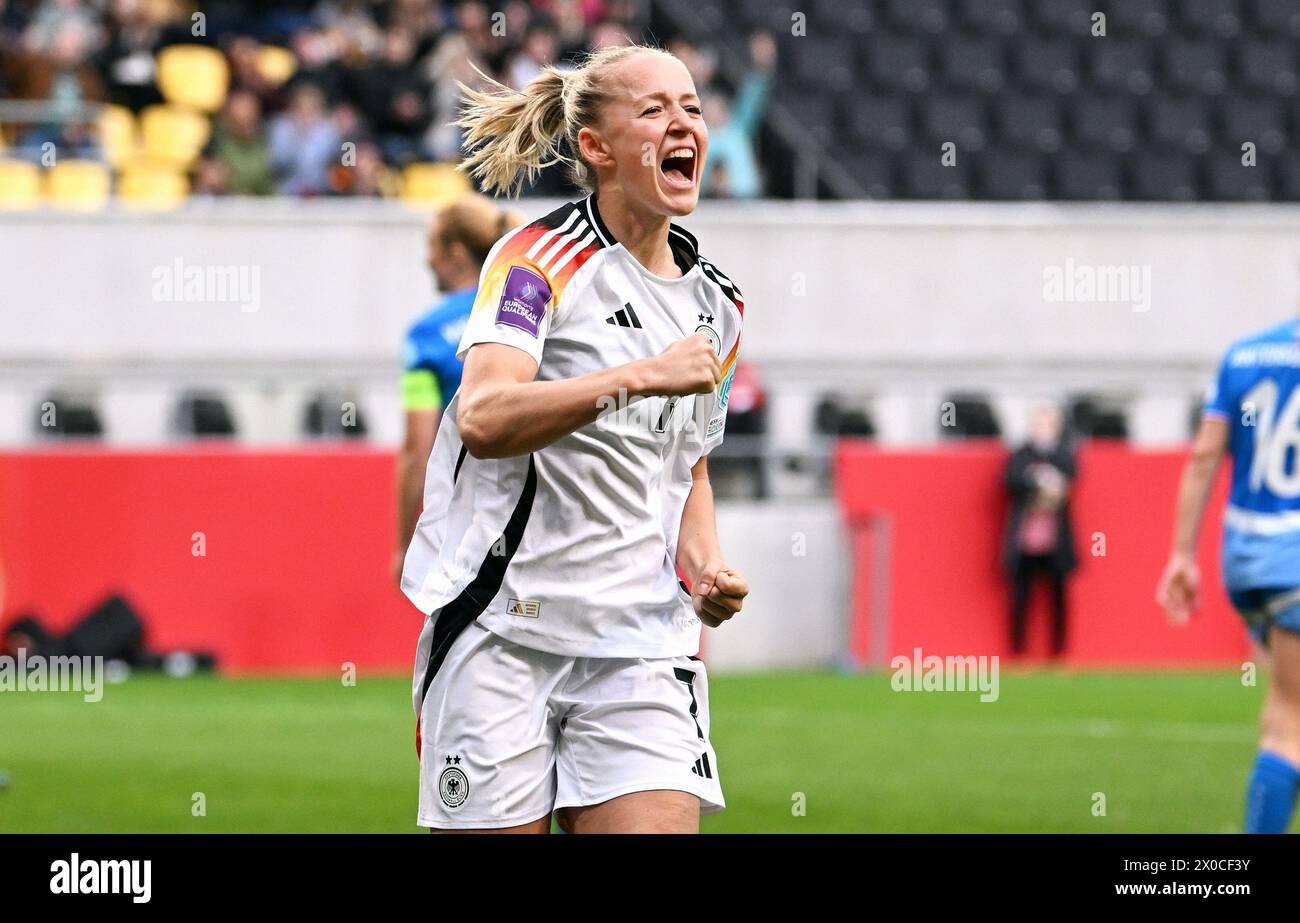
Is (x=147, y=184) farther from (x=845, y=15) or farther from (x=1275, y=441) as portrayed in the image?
(x=1275, y=441)

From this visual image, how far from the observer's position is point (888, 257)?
1794 centimetres

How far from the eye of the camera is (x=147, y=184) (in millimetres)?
17500

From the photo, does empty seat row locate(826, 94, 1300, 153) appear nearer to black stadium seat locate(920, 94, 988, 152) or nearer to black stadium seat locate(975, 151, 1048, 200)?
black stadium seat locate(920, 94, 988, 152)

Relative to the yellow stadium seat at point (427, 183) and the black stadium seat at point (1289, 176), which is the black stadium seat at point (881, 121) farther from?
the yellow stadium seat at point (427, 183)

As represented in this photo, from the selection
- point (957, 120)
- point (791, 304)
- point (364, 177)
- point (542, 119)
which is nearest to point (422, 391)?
point (542, 119)

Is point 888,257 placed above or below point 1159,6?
Answer: below

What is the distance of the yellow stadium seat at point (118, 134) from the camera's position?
1742 centimetres

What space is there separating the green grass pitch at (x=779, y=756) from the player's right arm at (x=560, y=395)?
4.26 metres

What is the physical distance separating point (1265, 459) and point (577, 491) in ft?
10.3

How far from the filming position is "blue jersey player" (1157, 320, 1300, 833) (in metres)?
6.43

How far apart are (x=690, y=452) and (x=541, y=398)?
635 millimetres

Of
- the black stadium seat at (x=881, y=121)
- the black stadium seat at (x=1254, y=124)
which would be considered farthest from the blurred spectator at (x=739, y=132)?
the black stadium seat at (x=1254, y=124)
